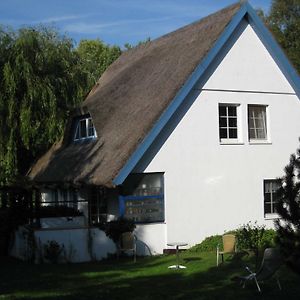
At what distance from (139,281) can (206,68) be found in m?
8.33

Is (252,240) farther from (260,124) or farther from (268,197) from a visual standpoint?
(260,124)

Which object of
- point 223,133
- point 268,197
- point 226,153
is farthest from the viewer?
point 268,197

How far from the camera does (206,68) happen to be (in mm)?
19547

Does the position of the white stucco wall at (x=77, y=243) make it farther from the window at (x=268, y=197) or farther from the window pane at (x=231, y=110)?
the window pane at (x=231, y=110)

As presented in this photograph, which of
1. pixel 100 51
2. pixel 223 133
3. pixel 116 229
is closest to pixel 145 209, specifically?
pixel 116 229

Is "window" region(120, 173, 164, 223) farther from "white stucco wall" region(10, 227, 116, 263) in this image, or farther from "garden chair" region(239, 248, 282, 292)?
"garden chair" region(239, 248, 282, 292)

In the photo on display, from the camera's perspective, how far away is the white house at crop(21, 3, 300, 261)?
61.4 feet

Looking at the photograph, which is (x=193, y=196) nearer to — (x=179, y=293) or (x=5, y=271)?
(x=5, y=271)

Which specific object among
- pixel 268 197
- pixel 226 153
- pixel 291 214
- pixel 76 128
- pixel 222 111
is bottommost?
pixel 291 214

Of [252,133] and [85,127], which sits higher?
[85,127]

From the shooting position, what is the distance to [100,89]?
83.5 ft

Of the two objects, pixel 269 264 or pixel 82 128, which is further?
pixel 82 128

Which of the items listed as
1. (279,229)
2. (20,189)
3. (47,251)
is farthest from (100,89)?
(279,229)

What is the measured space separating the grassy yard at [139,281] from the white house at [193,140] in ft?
5.46
